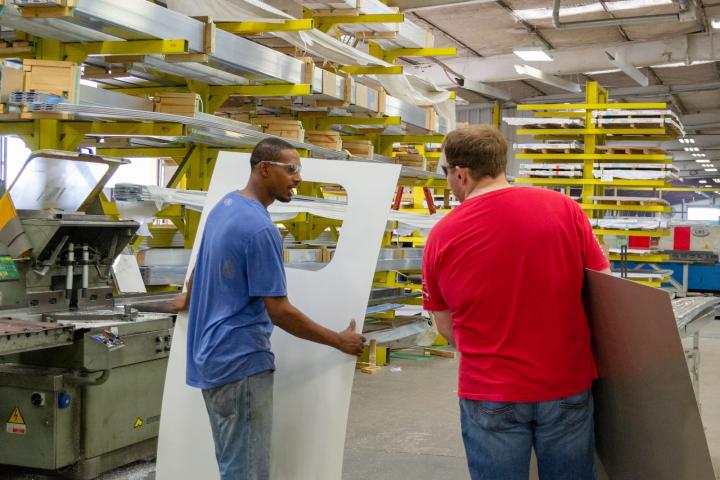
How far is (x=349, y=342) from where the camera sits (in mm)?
3031

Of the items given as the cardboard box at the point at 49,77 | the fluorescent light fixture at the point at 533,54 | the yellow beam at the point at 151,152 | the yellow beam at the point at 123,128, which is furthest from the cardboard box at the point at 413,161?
the cardboard box at the point at 49,77

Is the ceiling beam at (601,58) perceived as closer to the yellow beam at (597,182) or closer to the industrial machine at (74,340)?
the yellow beam at (597,182)

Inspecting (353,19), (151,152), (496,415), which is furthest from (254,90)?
(496,415)

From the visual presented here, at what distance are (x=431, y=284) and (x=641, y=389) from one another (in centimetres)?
69

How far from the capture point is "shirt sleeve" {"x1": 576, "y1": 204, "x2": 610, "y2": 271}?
2463 millimetres

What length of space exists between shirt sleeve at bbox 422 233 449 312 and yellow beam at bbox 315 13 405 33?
236 inches

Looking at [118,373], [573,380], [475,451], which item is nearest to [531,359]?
[573,380]

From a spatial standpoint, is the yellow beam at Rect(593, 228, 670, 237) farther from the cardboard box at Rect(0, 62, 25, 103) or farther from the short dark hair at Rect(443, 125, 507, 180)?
the short dark hair at Rect(443, 125, 507, 180)

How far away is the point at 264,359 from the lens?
2.96m

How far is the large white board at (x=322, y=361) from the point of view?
10.3 feet

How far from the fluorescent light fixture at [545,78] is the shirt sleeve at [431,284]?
538 inches

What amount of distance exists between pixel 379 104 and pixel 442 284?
20.4 ft

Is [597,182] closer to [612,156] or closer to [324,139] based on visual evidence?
[612,156]

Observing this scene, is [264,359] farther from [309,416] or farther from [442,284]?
[442,284]
